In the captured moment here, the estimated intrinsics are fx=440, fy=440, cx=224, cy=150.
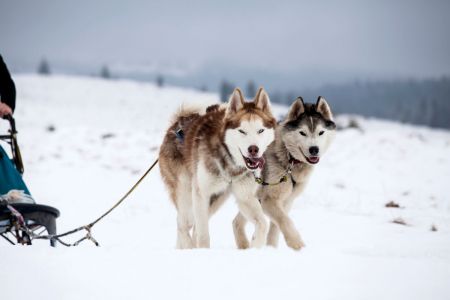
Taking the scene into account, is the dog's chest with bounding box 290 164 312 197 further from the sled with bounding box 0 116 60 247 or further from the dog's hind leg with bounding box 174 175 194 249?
the sled with bounding box 0 116 60 247

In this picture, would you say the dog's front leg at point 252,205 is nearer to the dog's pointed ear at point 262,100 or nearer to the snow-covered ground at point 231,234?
the snow-covered ground at point 231,234

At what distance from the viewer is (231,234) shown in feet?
23.1

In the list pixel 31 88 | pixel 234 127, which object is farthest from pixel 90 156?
pixel 31 88

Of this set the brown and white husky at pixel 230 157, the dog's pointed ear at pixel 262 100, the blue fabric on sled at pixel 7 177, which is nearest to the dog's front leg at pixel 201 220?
the brown and white husky at pixel 230 157

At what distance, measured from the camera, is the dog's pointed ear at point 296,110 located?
210 inches

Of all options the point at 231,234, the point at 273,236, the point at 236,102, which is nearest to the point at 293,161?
the point at 273,236

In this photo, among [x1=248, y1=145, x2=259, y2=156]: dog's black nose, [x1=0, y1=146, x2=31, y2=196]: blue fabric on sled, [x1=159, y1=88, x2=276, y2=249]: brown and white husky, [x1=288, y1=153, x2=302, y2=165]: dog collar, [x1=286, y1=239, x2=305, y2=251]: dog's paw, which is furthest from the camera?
[x1=288, y1=153, x2=302, y2=165]: dog collar

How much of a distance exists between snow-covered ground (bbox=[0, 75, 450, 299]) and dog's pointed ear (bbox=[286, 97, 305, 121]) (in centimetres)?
126

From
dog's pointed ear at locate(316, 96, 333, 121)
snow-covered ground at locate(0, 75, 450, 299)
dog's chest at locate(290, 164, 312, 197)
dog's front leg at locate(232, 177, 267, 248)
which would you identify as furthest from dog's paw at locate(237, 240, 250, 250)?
dog's pointed ear at locate(316, 96, 333, 121)

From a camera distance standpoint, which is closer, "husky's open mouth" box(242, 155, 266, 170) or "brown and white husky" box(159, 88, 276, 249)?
"husky's open mouth" box(242, 155, 266, 170)

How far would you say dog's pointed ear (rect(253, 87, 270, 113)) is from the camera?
4.67m

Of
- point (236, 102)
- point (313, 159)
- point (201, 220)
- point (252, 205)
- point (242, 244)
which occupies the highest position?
point (236, 102)

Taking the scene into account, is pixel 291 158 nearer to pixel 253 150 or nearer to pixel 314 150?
pixel 314 150

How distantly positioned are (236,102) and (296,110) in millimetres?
1100
